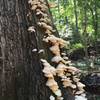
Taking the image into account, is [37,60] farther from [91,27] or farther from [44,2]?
[91,27]

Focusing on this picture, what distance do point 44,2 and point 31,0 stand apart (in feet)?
0.87

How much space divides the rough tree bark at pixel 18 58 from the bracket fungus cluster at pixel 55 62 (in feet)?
0.24

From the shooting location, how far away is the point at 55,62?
2590 millimetres

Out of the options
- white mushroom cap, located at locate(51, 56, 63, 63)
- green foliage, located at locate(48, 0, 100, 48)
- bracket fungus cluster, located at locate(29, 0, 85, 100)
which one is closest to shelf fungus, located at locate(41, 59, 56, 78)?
bracket fungus cluster, located at locate(29, 0, 85, 100)

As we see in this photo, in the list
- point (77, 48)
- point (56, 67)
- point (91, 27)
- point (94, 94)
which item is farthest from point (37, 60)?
point (91, 27)

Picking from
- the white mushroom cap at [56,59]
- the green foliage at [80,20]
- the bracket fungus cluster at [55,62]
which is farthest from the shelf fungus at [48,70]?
the green foliage at [80,20]

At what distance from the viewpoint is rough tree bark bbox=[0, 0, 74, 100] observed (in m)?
2.46

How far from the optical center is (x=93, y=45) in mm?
14922

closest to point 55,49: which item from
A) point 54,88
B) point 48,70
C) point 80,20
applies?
point 48,70

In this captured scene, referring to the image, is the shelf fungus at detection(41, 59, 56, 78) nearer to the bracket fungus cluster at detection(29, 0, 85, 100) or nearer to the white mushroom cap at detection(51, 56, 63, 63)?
the bracket fungus cluster at detection(29, 0, 85, 100)

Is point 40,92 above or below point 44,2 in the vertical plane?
below

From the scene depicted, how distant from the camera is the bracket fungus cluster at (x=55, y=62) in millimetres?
2445

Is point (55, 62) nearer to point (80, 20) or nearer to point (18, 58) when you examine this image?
point (18, 58)

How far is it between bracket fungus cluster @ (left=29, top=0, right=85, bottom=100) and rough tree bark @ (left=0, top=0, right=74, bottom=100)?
0.07 metres
